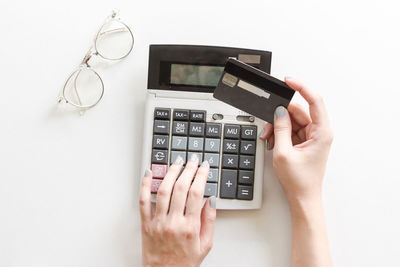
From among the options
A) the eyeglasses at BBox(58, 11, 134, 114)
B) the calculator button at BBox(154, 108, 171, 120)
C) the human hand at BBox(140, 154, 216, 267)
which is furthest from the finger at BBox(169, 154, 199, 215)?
the eyeglasses at BBox(58, 11, 134, 114)

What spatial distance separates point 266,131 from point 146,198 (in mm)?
221

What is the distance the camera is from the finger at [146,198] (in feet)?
2.19

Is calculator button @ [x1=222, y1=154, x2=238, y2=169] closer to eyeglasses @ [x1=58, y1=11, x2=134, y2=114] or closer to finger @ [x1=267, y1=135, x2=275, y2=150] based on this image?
finger @ [x1=267, y1=135, x2=275, y2=150]

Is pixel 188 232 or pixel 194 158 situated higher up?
pixel 194 158

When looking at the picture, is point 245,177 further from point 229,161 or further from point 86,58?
point 86,58

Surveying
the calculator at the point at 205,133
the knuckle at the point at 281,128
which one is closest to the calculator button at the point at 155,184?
the calculator at the point at 205,133

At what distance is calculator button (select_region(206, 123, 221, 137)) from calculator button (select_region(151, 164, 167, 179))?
9 centimetres

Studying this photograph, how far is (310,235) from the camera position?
0.68m

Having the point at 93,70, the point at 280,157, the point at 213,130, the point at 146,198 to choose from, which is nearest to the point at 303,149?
the point at 280,157

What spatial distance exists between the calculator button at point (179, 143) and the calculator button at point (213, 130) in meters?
0.04

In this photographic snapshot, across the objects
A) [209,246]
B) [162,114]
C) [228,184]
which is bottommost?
[209,246]

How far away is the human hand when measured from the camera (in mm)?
660

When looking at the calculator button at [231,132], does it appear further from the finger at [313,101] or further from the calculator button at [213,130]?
the finger at [313,101]

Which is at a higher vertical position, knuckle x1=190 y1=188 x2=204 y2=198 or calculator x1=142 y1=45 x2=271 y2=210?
calculator x1=142 y1=45 x2=271 y2=210
